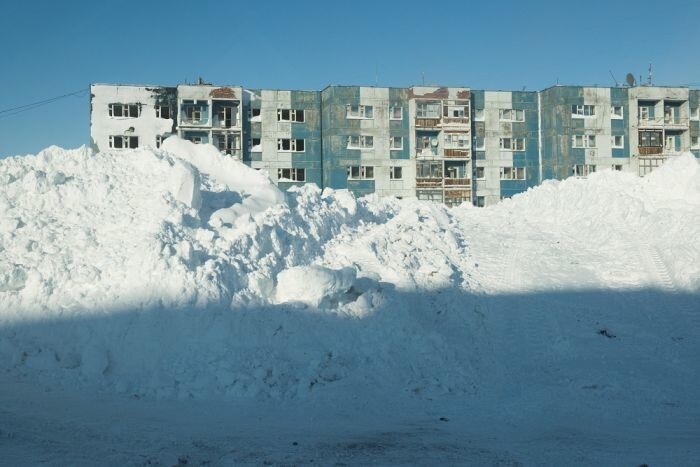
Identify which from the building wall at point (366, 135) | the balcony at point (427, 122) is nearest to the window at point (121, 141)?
the building wall at point (366, 135)

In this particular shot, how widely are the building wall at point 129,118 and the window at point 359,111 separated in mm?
12165

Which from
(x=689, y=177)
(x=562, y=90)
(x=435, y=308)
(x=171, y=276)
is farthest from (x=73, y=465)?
(x=562, y=90)

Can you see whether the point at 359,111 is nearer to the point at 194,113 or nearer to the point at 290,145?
the point at 290,145

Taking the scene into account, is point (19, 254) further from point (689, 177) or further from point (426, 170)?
point (426, 170)

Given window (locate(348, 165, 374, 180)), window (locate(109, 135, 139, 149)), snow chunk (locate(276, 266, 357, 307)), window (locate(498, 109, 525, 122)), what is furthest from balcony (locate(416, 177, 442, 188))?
snow chunk (locate(276, 266, 357, 307))

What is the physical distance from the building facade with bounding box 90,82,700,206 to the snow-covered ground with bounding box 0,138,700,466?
26224 millimetres

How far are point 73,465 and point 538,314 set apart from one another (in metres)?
12.1

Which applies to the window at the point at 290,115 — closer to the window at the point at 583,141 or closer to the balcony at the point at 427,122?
the balcony at the point at 427,122

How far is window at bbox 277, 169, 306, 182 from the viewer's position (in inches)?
1870

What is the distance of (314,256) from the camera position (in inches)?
695

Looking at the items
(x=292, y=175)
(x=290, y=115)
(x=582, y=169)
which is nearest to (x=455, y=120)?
(x=582, y=169)

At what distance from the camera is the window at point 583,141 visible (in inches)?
1984

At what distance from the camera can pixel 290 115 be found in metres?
47.9

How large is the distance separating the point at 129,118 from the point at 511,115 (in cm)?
2841
